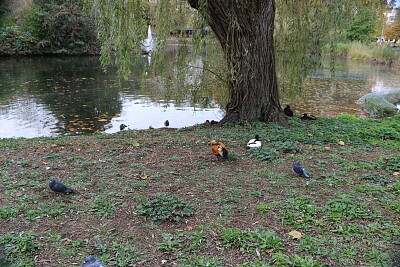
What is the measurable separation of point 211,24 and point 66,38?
77.1 ft

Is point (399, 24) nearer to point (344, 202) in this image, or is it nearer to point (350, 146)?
point (350, 146)

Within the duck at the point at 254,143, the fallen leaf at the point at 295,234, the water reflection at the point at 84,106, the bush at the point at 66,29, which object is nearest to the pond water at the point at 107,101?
the water reflection at the point at 84,106

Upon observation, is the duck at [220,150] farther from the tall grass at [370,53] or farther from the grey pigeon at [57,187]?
the tall grass at [370,53]

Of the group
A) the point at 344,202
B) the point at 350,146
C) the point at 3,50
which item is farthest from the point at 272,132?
the point at 3,50

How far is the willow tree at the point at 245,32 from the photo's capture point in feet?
18.6

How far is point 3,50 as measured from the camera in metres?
23.4

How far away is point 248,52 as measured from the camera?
6188mm

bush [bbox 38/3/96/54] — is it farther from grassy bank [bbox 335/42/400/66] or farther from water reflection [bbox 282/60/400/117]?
grassy bank [bbox 335/42/400/66]

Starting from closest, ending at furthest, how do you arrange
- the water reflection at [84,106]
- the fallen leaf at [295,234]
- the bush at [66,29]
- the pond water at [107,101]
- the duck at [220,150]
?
the fallen leaf at [295,234] < the duck at [220,150] < the water reflection at [84,106] < the pond water at [107,101] < the bush at [66,29]

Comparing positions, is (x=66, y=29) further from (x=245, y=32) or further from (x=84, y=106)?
(x=245, y=32)

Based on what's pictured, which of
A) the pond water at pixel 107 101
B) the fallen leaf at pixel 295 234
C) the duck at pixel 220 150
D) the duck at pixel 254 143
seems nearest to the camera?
the fallen leaf at pixel 295 234

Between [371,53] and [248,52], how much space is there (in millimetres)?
22846

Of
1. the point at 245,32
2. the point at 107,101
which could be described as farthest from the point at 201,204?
the point at 107,101

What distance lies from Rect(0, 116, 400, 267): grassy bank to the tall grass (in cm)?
2048
